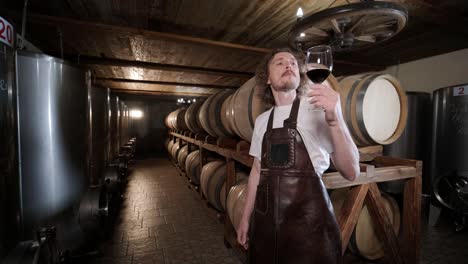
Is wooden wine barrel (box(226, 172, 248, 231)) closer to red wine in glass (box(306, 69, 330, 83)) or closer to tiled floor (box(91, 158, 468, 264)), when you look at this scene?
tiled floor (box(91, 158, 468, 264))

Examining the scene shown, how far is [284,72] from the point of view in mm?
1348

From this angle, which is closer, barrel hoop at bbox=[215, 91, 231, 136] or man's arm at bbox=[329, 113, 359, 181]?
man's arm at bbox=[329, 113, 359, 181]

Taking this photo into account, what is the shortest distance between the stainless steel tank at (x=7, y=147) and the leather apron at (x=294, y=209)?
60.4 inches

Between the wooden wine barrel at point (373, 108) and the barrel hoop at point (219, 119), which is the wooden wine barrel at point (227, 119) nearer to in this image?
the barrel hoop at point (219, 119)

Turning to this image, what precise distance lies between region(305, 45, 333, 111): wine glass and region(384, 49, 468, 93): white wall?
4.65 m

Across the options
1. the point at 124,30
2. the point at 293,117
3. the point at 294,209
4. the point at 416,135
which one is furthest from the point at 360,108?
the point at 416,135

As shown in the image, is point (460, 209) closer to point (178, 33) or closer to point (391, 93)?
point (391, 93)

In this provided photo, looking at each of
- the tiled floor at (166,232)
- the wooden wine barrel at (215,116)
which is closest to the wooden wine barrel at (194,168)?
the tiled floor at (166,232)

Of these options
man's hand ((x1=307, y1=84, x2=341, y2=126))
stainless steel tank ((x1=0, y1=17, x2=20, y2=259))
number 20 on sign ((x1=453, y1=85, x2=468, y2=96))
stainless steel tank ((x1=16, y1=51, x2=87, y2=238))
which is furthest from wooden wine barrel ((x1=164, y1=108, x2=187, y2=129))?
number 20 on sign ((x1=453, y1=85, x2=468, y2=96))

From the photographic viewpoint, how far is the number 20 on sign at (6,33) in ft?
3.95

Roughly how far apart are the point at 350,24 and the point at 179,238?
3241 millimetres

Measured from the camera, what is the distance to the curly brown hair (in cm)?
149

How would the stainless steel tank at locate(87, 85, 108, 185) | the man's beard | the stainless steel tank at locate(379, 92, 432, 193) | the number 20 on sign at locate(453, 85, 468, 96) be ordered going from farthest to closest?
the stainless steel tank at locate(379, 92, 432, 193), the number 20 on sign at locate(453, 85, 468, 96), the stainless steel tank at locate(87, 85, 108, 185), the man's beard

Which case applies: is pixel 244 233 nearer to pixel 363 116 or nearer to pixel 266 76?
pixel 266 76
